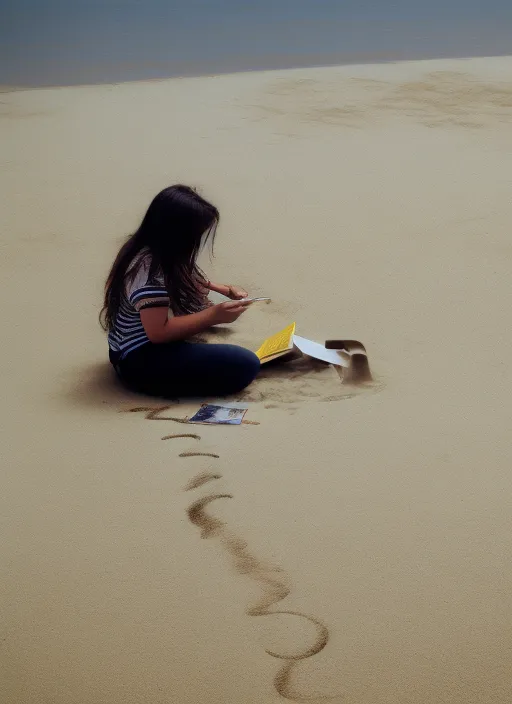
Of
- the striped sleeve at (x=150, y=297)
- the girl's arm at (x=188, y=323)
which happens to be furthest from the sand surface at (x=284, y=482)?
the striped sleeve at (x=150, y=297)

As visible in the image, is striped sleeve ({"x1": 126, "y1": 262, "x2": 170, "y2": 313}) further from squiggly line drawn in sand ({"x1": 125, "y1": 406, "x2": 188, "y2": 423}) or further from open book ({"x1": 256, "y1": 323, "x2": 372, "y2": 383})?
open book ({"x1": 256, "y1": 323, "x2": 372, "y2": 383})

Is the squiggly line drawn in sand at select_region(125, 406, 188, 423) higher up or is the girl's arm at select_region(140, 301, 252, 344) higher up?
the girl's arm at select_region(140, 301, 252, 344)

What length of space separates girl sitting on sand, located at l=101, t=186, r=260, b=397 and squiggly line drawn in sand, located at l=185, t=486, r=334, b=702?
70 centimetres

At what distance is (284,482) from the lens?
2.69 m

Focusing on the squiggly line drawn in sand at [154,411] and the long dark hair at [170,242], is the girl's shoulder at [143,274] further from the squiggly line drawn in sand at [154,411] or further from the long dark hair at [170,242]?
the squiggly line drawn in sand at [154,411]

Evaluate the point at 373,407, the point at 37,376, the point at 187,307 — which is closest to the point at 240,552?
the point at 373,407

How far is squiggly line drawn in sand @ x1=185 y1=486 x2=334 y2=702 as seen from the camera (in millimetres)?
1924

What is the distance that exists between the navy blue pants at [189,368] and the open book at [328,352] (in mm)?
213

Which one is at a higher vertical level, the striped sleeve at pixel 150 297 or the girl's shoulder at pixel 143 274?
the girl's shoulder at pixel 143 274

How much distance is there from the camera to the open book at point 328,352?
3541mm

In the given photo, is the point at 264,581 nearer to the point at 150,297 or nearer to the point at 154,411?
the point at 154,411

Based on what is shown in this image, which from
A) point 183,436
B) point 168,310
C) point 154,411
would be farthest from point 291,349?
point 183,436

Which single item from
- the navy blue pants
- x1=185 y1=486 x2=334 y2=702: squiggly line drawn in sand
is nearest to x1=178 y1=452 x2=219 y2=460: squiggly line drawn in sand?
x1=185 y1=486 x2=334 y2=702: squiggly line drawn in sand

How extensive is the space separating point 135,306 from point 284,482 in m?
0.93
